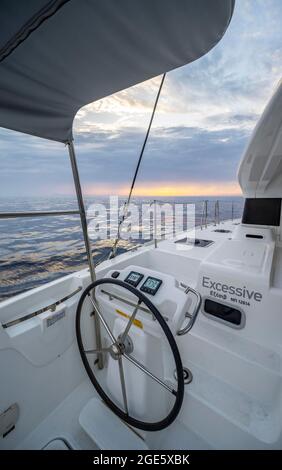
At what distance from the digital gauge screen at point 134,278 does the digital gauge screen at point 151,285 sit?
37 mm

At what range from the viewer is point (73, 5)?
0.39m

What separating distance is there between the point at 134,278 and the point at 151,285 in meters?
0.10

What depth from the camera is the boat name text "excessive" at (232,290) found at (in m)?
1.13

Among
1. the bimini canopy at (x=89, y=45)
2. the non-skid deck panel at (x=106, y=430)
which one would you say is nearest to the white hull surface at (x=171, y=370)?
the non-skid deck panel at (x=106, y=430)

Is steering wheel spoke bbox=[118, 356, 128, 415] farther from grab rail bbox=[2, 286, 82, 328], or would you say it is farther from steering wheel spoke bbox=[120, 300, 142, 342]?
grab rail bbox=[2, 286, 82, 328]

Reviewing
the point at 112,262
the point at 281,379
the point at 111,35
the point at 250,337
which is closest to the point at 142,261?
the point at 112,262

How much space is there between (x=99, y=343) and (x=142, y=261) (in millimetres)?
927

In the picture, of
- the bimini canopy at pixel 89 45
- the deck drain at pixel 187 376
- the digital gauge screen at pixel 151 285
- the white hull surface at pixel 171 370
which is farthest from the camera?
the deck drain at pixel 187 376

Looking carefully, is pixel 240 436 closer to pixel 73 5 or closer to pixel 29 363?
pixel 29 363

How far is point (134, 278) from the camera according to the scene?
2.82 feet

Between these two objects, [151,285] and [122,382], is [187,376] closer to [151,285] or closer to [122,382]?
[122,382]

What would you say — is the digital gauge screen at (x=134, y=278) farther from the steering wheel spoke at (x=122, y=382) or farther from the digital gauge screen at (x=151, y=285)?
the steering wheel spoke at (x=122, y=382)

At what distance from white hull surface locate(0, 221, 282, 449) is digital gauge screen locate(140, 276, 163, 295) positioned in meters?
0.03

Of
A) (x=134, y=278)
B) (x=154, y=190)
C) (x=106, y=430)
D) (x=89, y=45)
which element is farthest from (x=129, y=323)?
(x=154, y=190)
